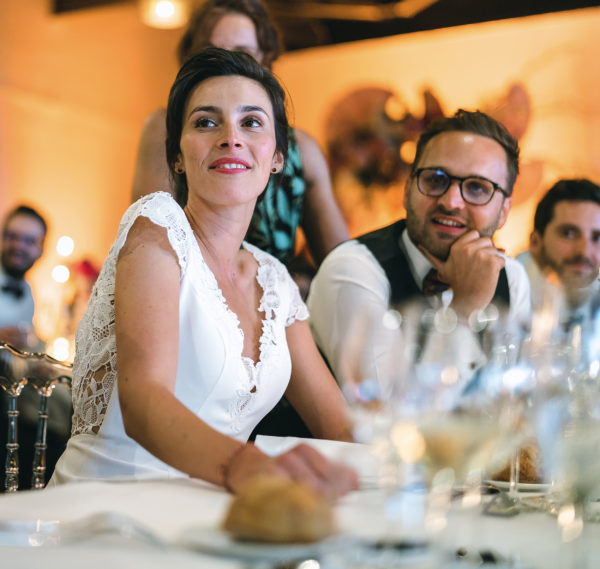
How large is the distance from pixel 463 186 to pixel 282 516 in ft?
5.56

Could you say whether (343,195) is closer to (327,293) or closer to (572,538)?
(327,293)

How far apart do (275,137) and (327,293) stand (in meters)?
0.55

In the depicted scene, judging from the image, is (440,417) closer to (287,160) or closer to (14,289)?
(287,160)

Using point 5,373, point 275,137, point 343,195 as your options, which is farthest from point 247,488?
point 343,195

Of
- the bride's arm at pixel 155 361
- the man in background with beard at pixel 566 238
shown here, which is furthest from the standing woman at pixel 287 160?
the man in background with beard at pixel 566 238

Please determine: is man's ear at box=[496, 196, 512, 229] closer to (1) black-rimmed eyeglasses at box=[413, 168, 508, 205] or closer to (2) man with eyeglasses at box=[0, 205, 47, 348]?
(1) black-rimmed eyeglasses at box=[413, 168, 508, 205]

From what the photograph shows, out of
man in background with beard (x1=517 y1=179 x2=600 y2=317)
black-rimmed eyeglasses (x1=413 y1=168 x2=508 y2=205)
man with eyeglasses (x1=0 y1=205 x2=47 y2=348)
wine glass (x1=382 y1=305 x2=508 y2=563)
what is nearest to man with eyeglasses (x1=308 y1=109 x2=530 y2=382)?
black-rimmed eyeglasses (x1=413 y1=168 x2=508 y2=205)

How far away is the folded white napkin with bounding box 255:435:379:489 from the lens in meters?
1.13

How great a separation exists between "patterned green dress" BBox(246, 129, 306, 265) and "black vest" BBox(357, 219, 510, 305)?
0.73 feet

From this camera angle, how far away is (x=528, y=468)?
1293mm

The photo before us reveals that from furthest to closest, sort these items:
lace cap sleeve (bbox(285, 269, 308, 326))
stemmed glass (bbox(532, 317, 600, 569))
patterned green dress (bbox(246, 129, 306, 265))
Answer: patterned green dress (bbox(246, 129, 306, 265)) → lace cap sleeve (bbox(285, 269, 308, 326)) → stemmed glass (bbox(532, 317, 600, 569))

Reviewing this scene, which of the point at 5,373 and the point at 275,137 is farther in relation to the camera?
the point at 275,137

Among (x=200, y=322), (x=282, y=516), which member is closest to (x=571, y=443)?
(x=282, y=516)

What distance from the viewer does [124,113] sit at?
7512mm
